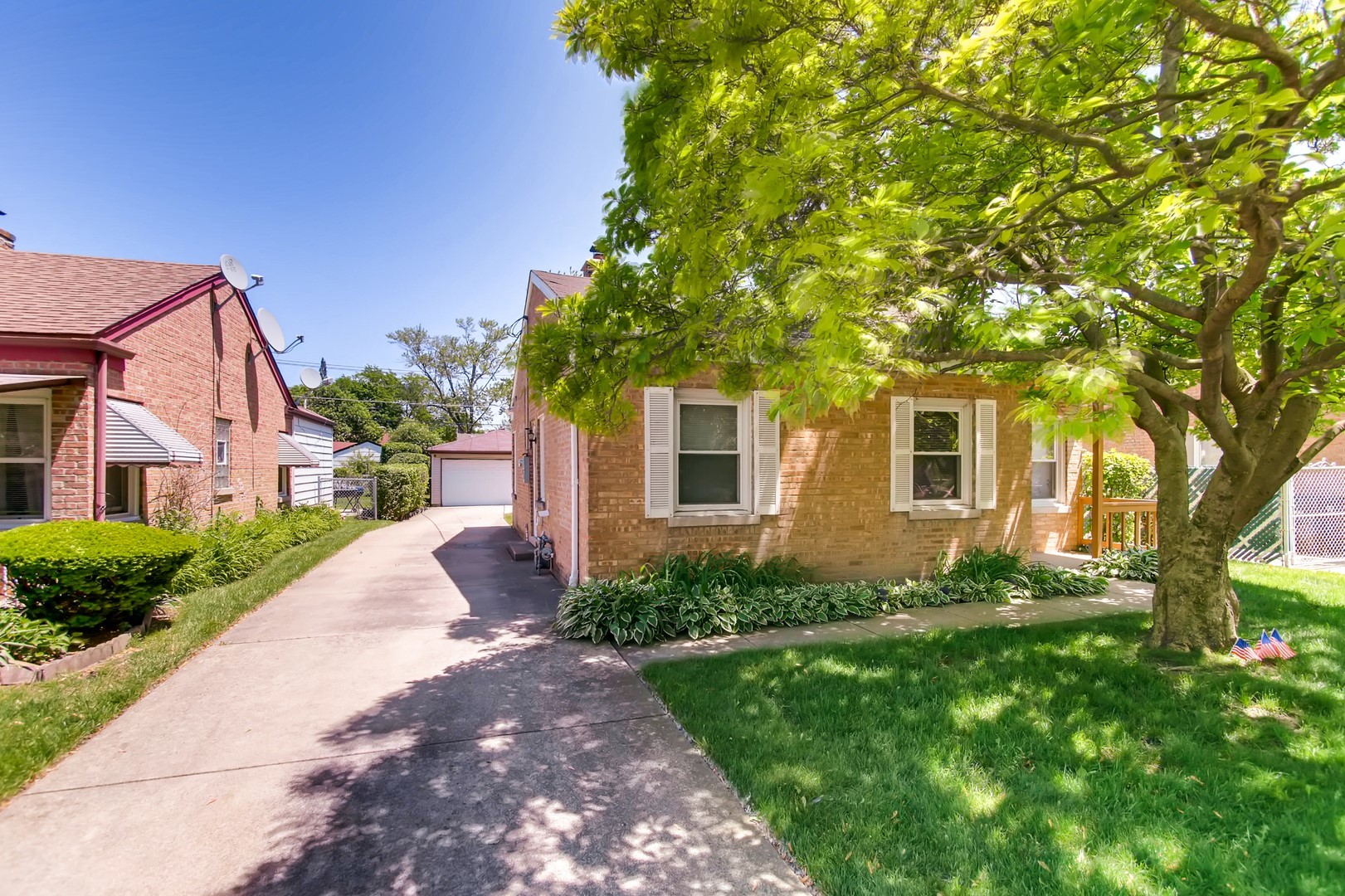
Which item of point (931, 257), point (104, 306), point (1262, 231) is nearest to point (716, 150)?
point (931, 257)

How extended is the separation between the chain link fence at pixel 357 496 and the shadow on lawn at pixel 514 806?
1807 cm

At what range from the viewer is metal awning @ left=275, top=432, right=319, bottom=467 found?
15350 millimetres

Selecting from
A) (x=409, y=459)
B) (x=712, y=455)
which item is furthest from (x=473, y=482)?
(x=712, y=455)

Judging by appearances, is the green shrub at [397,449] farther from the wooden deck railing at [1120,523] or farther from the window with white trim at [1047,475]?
the wooden deck railing at [1120,523]

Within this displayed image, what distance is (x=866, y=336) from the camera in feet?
10.9

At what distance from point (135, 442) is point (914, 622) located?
418 inches

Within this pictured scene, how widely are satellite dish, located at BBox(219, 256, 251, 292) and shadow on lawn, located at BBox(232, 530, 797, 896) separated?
10462mm

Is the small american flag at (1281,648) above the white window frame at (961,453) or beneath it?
beneath

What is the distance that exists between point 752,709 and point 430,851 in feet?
7.42

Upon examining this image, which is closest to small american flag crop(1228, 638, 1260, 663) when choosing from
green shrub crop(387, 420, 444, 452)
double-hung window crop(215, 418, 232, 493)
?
double-hung window crop(215, 418, 232, 493)

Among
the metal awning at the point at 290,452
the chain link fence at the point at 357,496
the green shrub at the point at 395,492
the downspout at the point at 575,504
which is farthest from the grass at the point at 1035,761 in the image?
the chain link fence at the point at 357,496

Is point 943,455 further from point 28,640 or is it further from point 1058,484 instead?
point 28,640

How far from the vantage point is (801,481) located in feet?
25.4

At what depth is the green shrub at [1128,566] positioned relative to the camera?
8.71 m
